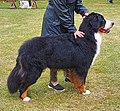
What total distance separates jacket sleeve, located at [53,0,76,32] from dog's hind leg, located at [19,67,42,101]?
3.17 ft

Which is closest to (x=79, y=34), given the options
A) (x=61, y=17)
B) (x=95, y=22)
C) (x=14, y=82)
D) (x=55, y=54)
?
(x=95, y=22)

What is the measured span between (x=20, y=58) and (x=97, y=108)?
1.51 meters

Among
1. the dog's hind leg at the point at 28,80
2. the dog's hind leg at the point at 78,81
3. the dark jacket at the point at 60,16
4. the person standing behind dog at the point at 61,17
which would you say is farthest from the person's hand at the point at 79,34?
the dog's hind leg at the point at 28,80

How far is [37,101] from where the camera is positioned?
5664mm

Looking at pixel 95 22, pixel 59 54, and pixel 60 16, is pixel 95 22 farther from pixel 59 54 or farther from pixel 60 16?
pixel 59 54

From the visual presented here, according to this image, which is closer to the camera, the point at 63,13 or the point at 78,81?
the point at 63,13

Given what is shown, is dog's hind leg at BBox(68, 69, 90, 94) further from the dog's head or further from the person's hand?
the dog's head

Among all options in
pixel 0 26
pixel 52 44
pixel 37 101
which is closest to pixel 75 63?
pixel 52 44

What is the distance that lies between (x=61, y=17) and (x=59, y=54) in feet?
2.23

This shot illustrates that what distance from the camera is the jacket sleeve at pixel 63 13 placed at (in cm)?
567

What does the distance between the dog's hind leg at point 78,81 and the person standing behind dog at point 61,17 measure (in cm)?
31

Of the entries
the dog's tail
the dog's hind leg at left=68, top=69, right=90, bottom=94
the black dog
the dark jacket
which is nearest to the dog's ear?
the black dog

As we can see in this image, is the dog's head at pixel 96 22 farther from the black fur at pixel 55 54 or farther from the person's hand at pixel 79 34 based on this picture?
the person's hand at pixel 79 34

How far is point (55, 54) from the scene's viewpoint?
5527mm
